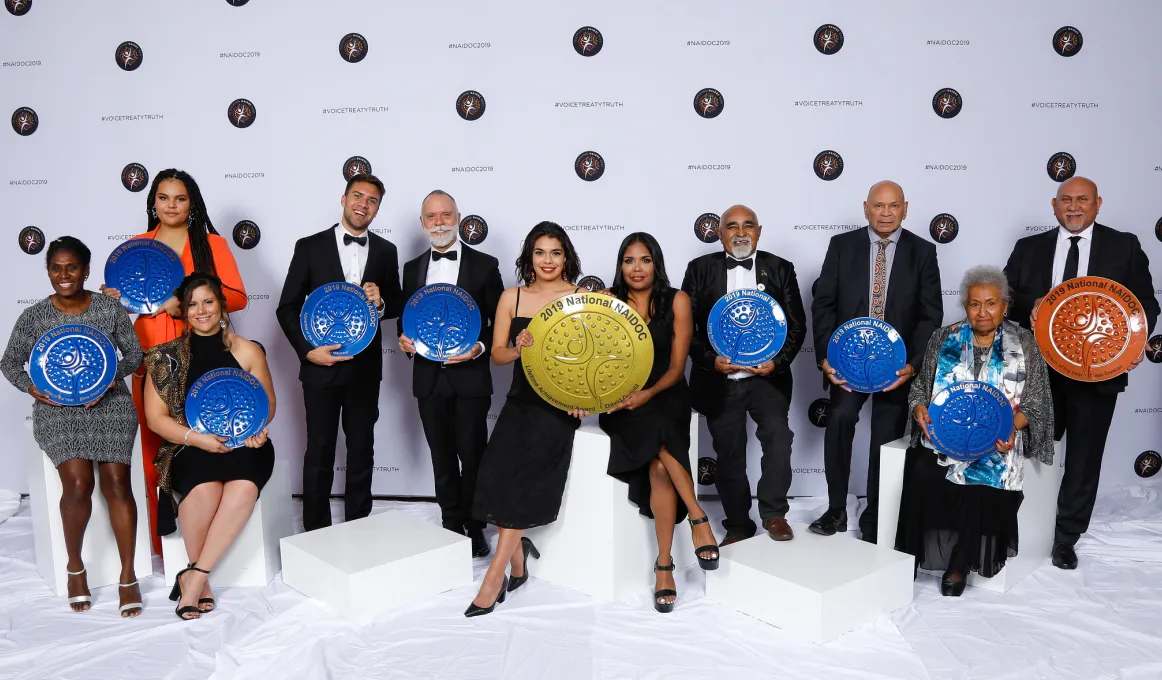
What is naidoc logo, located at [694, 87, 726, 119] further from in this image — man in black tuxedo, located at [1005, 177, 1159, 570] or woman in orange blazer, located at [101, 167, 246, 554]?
woman in orange blazer, located at [101, 167, 246, 554]

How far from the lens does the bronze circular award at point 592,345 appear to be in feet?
9.30

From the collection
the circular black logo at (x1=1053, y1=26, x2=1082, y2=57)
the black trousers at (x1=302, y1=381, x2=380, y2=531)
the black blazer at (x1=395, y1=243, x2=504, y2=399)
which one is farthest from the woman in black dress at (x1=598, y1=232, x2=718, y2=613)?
the circular black logo at (x1=1053, y1=26, x2=1082, y2=57)

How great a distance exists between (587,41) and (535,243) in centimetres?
159

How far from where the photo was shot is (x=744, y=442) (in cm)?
344

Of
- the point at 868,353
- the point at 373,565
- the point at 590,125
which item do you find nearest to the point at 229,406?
the point at 373,565

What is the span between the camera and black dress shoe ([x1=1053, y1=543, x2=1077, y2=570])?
3350 millimetres

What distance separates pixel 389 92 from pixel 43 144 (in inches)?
72.9

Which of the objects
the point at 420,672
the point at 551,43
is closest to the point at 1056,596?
the point at 420,672

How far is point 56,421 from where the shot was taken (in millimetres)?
2971

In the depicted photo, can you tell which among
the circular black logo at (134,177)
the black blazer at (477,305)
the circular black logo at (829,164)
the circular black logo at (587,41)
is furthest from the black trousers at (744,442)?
the circular black logo at (134,177)

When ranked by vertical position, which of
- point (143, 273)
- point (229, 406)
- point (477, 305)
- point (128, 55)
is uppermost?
point (128, 55)

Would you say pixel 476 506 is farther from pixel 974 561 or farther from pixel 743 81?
pixel 743 81

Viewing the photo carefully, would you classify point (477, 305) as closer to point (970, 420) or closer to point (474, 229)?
point (474, 229)

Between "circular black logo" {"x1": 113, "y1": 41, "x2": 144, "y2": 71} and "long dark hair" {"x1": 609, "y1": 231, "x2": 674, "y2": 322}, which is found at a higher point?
"circular black logo" {"x1": 113, "y1": 41, "x2": 144, "y2": 71}
